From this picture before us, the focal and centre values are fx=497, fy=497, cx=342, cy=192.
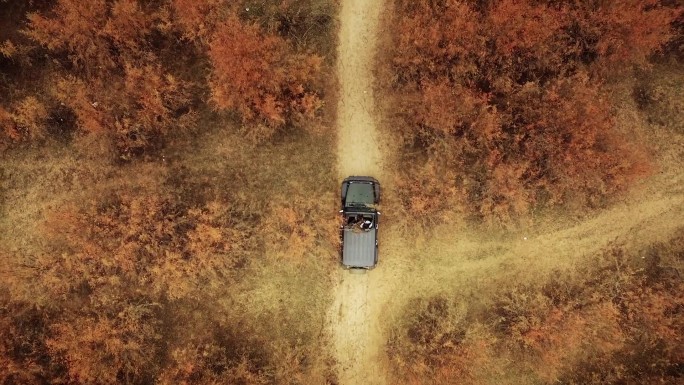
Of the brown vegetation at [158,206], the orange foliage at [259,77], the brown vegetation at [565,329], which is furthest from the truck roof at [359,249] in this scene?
the orange foliage at [259,77]

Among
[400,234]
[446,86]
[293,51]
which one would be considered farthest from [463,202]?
[293,51]

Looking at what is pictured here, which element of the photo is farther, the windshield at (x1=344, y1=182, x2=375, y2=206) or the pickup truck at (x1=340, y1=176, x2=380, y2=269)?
the windshield at (x1=344, y1=182, x2=375, y2=206)

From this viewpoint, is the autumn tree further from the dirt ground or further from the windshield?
the dirt ground

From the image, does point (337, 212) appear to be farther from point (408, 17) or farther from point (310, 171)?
point (408, 17)

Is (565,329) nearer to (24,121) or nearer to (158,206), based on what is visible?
(158,206)

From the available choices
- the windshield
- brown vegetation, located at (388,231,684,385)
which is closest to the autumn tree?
the windshield

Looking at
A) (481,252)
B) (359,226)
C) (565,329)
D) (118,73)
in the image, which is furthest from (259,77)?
(565,329)

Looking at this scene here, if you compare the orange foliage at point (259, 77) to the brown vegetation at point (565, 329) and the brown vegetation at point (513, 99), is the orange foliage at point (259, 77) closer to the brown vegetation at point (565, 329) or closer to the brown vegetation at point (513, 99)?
the brown vegetation at point (513, 99)
